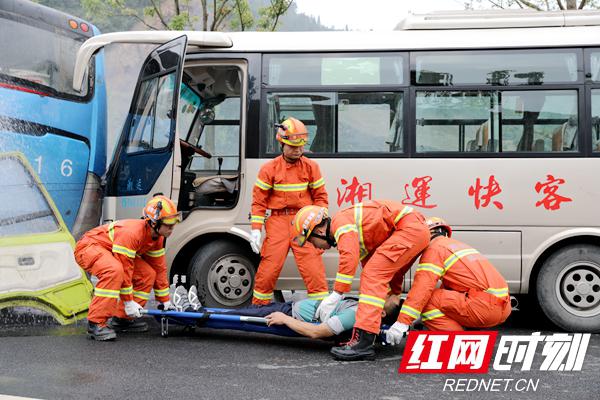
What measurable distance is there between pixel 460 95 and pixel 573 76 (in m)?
1.08

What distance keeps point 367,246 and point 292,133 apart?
1.46 meters

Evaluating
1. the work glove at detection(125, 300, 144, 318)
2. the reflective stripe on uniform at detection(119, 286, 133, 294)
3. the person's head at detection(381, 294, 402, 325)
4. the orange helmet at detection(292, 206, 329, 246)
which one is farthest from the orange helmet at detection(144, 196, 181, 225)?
the person's head at detection(381, 294, 402, 325)

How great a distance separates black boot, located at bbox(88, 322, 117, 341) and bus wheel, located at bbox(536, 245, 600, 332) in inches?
154

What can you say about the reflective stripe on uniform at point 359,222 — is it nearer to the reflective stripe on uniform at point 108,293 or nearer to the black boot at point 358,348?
the black boot at point 358,348

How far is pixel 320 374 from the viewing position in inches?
203

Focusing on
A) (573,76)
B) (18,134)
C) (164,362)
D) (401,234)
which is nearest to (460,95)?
(573,76)

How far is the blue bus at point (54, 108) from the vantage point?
22.2 feet

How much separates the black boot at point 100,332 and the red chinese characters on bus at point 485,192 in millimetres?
3503

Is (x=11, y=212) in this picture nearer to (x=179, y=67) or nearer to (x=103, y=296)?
(x=103, y=296)

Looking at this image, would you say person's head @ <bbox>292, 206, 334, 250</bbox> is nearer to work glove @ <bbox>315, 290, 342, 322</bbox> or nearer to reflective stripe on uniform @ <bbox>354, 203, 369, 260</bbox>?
reflective stripe on uniform @ <bbox>354, 203, 369, 260</bbox>

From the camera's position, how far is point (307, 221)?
557 cm

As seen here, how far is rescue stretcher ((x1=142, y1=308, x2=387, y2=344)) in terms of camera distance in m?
5.85

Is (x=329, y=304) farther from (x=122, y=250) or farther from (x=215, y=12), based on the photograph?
(x=215, y=12)

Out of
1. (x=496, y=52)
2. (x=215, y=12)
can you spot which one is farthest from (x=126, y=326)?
(x=215, y=12)
